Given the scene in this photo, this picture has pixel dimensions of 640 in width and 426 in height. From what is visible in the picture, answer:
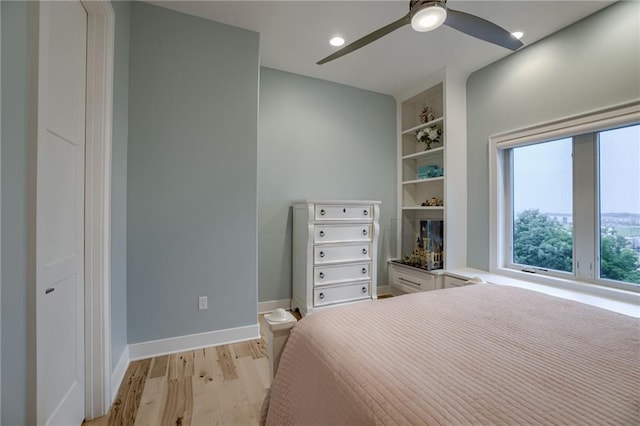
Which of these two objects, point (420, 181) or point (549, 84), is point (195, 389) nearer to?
point (420, 181)

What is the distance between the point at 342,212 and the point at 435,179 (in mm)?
1221

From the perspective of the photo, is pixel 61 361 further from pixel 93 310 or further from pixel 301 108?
pixel 301 108

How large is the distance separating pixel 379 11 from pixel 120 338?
3.14 metres

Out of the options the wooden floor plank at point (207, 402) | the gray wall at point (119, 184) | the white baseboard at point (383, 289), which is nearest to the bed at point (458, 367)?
the wooden floor plank at point (207, 402)

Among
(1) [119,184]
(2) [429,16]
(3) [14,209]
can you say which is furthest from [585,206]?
(1) [119,184]

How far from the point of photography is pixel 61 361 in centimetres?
126

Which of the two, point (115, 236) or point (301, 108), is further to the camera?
point (301, 108)

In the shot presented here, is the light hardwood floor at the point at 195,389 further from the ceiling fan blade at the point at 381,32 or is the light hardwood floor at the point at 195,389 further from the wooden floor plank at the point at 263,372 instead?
the ceiling fan blade at the point at 381,32

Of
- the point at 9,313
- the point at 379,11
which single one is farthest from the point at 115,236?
the point at 379,11

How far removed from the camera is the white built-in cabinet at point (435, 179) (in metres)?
3.12

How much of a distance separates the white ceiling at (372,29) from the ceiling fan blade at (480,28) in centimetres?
71

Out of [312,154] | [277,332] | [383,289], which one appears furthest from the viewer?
[383,289]

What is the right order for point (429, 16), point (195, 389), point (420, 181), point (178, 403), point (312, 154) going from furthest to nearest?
point (420, 181) → point (312, 154) → point (195, 389) → point (178, 403) → point (429, 16)

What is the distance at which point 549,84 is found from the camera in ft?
7.97
